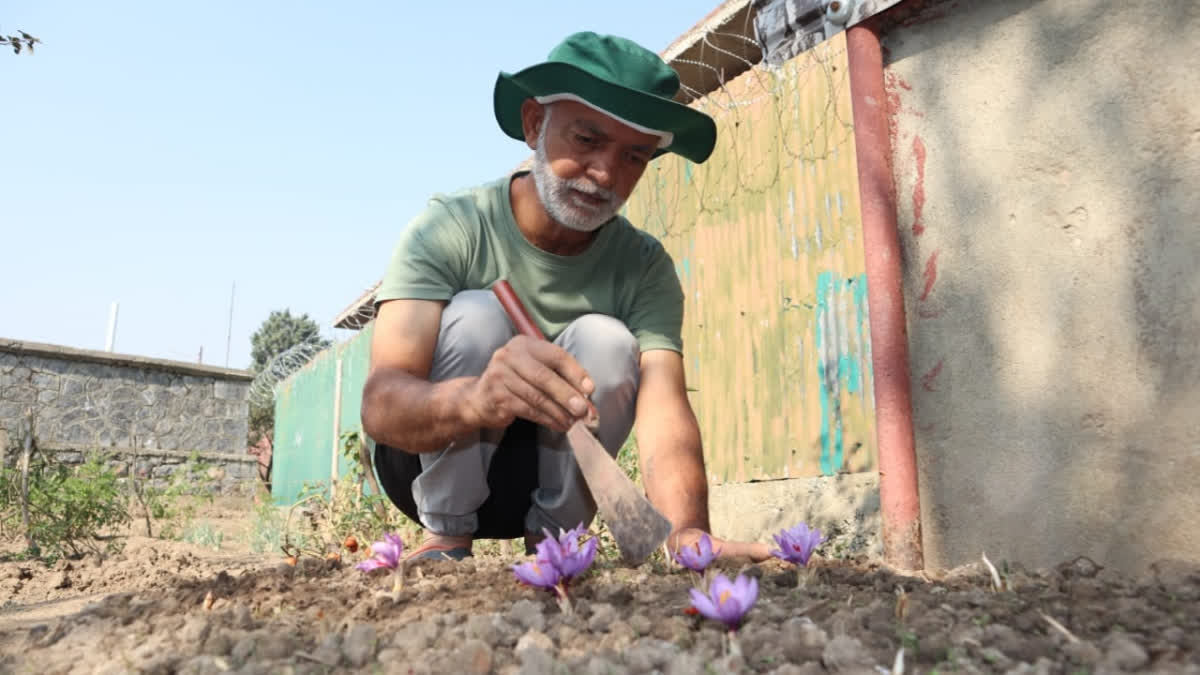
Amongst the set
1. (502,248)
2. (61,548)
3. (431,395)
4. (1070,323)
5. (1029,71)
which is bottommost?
(61,548)

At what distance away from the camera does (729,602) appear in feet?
3.76

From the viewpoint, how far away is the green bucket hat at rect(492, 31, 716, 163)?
83.4 inches

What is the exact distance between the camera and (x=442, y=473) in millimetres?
2227

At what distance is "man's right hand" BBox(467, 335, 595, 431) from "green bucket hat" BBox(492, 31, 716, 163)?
2.23ft

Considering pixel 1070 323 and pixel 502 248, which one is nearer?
pixel 1070 323

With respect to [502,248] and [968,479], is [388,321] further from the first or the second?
[968,479]

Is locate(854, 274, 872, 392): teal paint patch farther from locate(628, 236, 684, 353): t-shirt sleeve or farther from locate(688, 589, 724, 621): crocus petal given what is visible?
locate(688, 589, 724, 621): crocus petal

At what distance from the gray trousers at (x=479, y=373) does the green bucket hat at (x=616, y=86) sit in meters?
0.49

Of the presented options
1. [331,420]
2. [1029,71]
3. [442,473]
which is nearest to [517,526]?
[442,473]

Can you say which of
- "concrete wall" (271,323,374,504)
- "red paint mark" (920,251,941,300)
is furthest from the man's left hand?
"concrete wall" (271,323,374,504)

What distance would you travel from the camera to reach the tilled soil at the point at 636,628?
1.05 m

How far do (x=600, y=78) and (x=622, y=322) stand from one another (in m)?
0.65

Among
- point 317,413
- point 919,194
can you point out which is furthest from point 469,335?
point 317,413

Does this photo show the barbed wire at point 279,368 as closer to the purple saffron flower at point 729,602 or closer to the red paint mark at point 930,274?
the red paint mark at point 930,274
